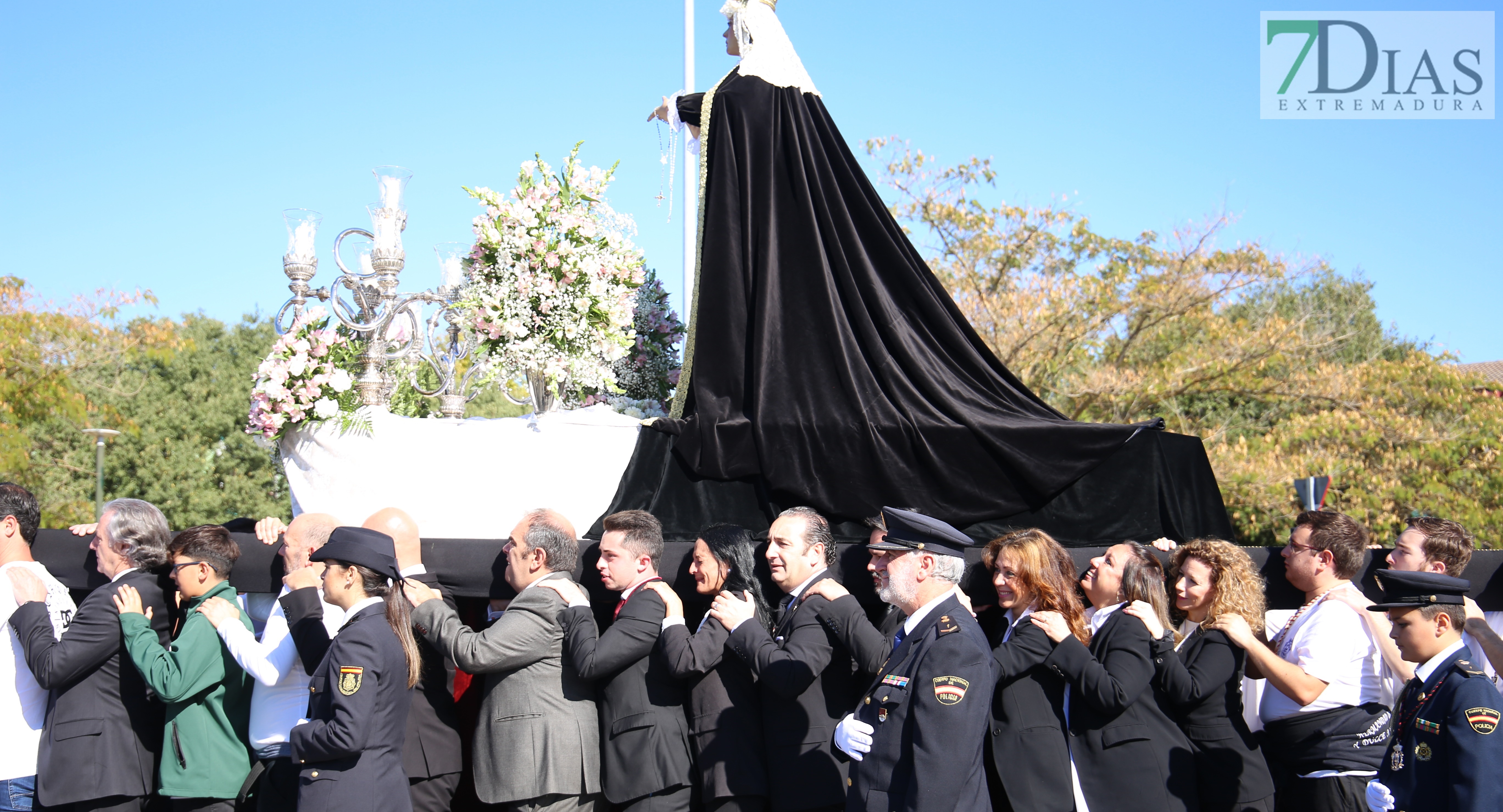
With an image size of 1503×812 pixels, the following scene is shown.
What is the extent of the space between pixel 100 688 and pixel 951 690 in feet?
10.1

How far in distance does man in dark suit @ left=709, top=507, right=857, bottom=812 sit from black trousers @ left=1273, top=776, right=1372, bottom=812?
1.45m

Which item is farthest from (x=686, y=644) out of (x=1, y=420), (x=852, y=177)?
(x=1, y=420)

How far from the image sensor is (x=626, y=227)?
17.5 ft

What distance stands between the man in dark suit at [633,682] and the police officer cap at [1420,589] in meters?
2.16

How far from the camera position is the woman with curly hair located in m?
3.55

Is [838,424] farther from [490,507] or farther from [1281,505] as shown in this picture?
[1281,505]

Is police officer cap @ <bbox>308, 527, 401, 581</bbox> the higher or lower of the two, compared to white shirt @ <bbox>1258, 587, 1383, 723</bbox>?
higher

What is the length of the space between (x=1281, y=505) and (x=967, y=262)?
5132mm

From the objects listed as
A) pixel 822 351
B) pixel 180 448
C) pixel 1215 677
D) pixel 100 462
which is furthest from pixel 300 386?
pixel 180 448

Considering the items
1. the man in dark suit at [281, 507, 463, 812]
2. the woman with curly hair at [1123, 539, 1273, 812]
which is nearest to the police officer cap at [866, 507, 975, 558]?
the woman with curly hair at [1123, 539, 1273, 812]

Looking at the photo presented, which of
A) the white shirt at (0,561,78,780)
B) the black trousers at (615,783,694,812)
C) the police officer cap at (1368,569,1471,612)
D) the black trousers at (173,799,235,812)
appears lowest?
the black trousers at (173,799,235,812)

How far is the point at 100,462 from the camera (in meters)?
18.8

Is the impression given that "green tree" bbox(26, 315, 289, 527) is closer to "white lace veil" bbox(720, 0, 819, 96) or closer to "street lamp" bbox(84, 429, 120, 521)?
"street lamp" bbox(84, 429, 120, 521)

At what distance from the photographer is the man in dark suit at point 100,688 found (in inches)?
151
